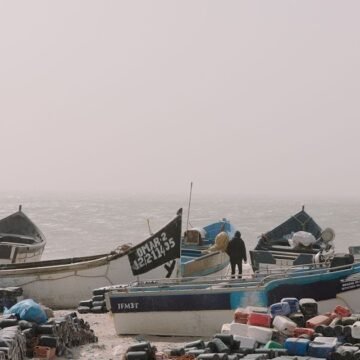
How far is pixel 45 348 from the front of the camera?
12.4 metres

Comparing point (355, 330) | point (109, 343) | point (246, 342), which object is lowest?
point (109, 343)

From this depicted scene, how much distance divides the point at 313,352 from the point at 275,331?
47.1 inches

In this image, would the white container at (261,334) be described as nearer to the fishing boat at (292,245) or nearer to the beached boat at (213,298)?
the beached boat at (213,298)

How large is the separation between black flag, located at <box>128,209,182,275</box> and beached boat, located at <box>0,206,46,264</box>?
676cm

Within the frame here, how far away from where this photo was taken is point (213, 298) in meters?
14.2

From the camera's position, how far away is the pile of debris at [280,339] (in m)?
10.6

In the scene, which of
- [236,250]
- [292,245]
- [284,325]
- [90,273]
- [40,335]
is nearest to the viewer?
[284,325]

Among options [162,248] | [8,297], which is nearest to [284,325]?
[162,248]

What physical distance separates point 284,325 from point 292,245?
10270 millimetres

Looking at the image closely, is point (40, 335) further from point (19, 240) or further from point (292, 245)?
point (19, 240)

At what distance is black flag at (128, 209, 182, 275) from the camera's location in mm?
18031

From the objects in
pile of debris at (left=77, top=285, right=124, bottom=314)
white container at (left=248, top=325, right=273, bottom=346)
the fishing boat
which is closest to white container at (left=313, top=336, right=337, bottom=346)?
white container at (left=248, top=325, right=273, bottom=346)

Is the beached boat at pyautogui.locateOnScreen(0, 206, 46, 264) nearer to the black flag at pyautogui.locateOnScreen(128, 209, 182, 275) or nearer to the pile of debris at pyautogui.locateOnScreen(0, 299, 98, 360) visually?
the black flag at pyautogui.locateOnScreen(128, 209, 182, 275)

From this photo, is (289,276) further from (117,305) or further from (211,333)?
(117,305)
